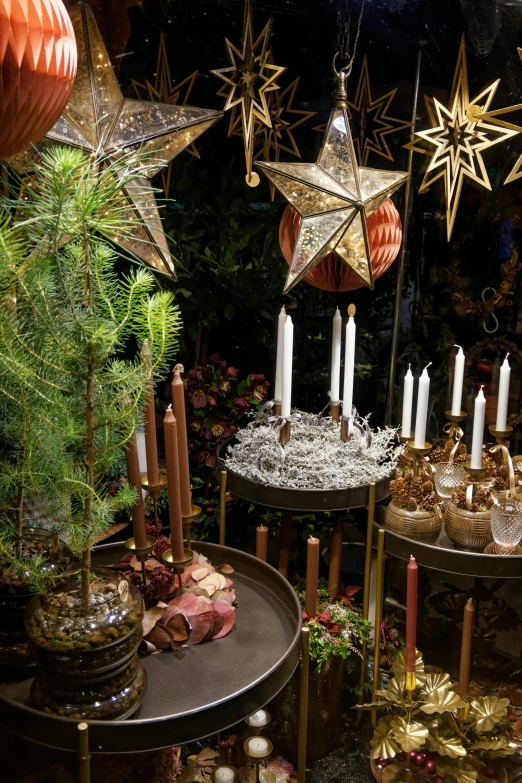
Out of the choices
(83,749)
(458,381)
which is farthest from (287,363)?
(83,749)

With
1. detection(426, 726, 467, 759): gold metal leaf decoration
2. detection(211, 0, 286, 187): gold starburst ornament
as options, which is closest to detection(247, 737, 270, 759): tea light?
detection(426, 726, 467, 759): gold metal leaf decoration

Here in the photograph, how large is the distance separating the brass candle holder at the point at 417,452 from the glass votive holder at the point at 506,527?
0.21 m

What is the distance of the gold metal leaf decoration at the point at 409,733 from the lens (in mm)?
1127

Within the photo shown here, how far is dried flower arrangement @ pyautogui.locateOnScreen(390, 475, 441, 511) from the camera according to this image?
1.37 metres

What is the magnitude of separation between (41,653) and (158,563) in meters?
0.32

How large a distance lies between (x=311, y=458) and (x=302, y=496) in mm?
129

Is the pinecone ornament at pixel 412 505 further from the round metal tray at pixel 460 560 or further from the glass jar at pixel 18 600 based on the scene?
the glass jar at pixel 18 600

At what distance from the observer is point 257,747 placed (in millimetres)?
1151

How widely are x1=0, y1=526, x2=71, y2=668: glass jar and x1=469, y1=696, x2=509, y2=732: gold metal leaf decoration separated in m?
0.86

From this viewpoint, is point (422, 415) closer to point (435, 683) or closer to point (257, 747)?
point (435, 683)

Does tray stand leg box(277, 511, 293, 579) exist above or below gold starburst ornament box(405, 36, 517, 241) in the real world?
below

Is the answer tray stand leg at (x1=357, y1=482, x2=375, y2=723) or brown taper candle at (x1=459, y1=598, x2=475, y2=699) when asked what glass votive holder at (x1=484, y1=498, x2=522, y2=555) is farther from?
tray stand leg at (x1=357, y1=482, x2=375, y2=723)

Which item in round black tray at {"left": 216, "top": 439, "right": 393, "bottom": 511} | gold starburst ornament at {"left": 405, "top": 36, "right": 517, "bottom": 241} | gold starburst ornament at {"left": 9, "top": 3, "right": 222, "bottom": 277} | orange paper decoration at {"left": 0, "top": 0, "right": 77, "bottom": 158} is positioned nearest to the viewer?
orange paper decoration at {"left": 0, "top": 0, "right": 77, "bottom": 158}

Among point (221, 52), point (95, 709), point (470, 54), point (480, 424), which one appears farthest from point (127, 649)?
point (470, 54)
